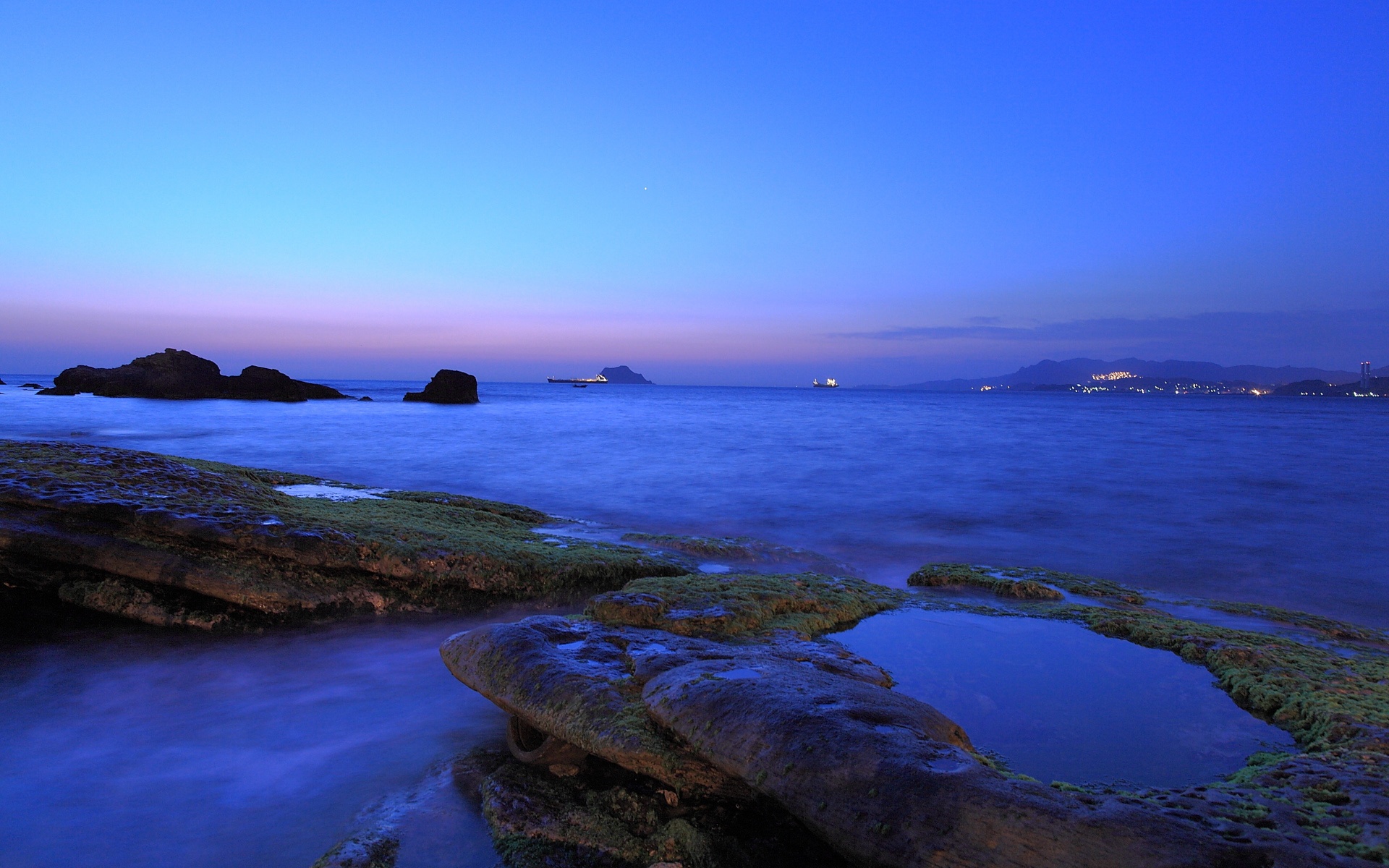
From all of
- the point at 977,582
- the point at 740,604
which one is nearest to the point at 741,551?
the point at 977,582

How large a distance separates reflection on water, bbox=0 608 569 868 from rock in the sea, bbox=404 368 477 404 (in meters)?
53.4

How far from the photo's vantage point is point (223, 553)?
5801mm

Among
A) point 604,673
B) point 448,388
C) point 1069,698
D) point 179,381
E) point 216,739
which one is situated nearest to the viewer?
point 604,673

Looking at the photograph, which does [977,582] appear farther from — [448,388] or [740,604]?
[448,388]

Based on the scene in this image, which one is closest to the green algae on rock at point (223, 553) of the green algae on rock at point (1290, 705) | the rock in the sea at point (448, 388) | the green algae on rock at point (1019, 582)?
the green algae on rock at point (1019, 582)

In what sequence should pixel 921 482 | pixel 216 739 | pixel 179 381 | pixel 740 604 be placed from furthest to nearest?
pixel 179 381
pixel 921 482
pixel 740 604
pixel 216 739

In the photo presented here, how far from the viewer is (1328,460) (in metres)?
24.1

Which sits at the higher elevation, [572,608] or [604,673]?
[604,673]

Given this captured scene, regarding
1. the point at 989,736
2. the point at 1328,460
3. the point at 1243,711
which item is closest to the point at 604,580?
the point at 989,736

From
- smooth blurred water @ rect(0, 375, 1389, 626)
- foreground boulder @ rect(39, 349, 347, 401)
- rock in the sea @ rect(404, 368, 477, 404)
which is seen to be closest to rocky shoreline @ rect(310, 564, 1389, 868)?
smooth blurred water @ rect(0, 375, 1389, 626)

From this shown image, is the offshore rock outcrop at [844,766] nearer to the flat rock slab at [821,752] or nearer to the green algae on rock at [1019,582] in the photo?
the flat rock slab at [821,752]

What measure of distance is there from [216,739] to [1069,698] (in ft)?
16.9

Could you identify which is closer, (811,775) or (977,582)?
(811,775)

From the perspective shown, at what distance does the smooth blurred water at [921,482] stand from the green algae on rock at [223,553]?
171 inches
